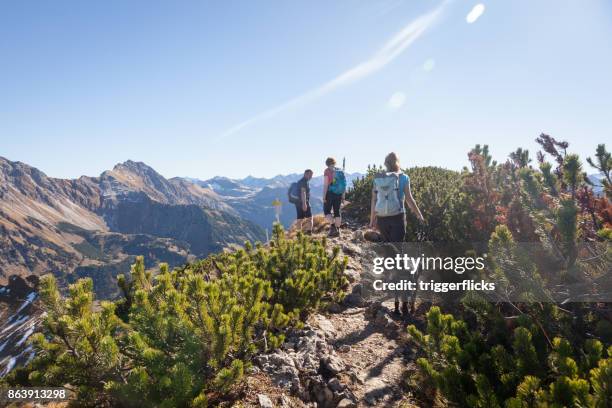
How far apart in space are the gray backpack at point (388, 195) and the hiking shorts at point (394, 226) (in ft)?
0.49

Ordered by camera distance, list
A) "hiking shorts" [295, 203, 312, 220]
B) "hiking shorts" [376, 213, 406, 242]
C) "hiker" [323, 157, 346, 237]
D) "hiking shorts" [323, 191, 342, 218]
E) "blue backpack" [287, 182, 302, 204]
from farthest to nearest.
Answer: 1. "hiking shorts" [295, 203, 312, 220]
2. "blue backpack" [287, 182, 302, 204]
3. "hiking shorts" [323, 191, 342, 218]
4. "hiker" [323, 157, 346, 237]
5. "hiking shorts" [376, 213, 406, 242]

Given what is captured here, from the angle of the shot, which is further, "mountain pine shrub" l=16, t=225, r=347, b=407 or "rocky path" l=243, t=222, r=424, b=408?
"rocky path" l=243, t=222, r=424, b=408

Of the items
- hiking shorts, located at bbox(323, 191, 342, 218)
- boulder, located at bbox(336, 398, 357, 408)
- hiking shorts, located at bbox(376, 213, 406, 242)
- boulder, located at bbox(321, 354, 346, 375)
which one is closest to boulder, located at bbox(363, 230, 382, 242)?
hiking shorts, located at bbox(323, 191, 342, 218)

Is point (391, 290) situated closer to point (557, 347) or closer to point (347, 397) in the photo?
A: point (347, 397)

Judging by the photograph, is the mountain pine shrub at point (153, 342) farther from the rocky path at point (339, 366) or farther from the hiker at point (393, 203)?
the hiker at point (393, 203)

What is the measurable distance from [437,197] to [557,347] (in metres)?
6.29

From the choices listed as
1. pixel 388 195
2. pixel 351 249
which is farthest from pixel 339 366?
pixel 351 249

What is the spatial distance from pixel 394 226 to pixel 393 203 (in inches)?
19.7

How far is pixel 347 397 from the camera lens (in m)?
4.12

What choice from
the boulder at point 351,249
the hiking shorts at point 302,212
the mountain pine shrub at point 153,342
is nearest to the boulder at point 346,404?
the mountain pine shrub at point 153,342

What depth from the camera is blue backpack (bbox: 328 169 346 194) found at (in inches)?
439

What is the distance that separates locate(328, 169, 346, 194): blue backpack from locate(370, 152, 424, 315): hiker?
4.19 meters

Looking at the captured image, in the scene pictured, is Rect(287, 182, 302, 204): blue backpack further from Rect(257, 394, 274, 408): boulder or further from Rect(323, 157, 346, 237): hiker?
Rect(257, 394, 274, 408): boulder

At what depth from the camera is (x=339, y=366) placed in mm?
4723
